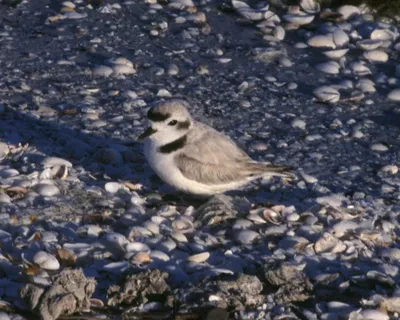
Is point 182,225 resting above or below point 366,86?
above

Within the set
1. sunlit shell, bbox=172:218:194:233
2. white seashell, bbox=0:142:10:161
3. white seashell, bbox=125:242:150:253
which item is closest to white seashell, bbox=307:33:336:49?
white seashell, bbox=0:142:10:161

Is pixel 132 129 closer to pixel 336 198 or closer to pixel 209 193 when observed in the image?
pixel 209 193

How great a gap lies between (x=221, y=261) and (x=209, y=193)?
1.01 meters

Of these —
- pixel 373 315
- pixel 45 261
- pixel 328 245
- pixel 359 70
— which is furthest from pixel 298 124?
pixel 45 261

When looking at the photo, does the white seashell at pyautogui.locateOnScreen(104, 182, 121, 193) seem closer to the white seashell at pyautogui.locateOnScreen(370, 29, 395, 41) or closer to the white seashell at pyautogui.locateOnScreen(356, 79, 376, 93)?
the white seashell at pyautogui.locateOnScreen(356, 79, 376, 93)

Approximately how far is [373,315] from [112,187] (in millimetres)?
2083

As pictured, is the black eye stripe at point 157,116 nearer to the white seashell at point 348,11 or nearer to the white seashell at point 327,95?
the white seashell at point 327,95

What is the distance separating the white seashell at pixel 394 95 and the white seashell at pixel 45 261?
3816 mm

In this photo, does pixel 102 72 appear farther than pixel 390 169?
Yes

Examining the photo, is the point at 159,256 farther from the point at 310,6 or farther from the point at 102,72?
the point at 310,6

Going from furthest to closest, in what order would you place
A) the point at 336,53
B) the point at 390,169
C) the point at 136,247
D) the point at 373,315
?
the point at 336,53, the point at 390,169, the point at 136,247, the point at 373,315

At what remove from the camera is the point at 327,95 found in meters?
8.14

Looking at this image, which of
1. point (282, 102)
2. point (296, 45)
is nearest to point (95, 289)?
point (282, 102)

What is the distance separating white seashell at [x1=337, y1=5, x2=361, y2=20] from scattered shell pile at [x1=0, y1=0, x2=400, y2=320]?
2 centimetres
